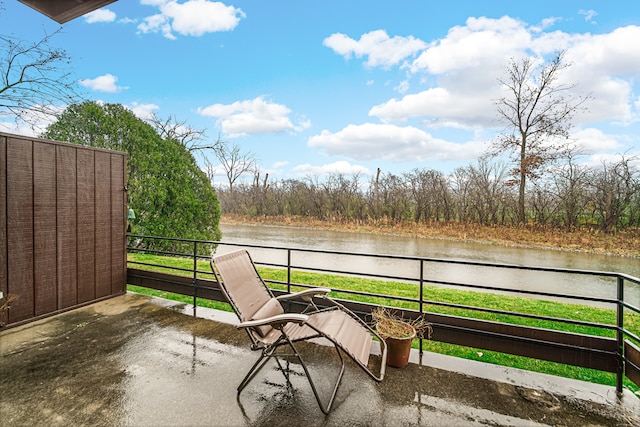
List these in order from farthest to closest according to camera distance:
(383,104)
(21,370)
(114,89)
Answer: (383,104) → (114,89) → (21,370)

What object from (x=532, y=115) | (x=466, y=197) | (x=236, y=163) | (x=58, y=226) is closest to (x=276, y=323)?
(x=58, y=226)

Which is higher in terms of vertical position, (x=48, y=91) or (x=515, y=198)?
(x=48, y=91)

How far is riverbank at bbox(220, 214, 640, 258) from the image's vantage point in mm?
9833

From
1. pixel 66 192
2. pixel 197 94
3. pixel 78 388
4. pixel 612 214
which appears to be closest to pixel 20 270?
pixel 66 192

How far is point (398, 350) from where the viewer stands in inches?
97.3

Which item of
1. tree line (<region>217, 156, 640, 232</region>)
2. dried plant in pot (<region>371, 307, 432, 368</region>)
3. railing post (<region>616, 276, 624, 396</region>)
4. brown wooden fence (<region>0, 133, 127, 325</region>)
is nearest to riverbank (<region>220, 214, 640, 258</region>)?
tree line (<region>217, 156, 640, 232</region>)

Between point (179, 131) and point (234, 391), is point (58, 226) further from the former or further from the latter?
point (179, 131)

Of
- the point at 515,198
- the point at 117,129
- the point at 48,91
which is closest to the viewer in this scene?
the point at 48,91

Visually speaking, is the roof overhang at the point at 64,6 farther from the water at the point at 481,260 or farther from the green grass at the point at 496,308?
the water at the point at 481,260

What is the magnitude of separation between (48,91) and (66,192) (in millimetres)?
2612

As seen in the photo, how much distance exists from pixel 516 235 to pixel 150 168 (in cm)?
1243

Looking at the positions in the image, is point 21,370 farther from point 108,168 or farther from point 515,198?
point 515,198

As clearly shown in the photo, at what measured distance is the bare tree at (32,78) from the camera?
15.8ft

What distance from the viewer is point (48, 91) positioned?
504 centimetres
